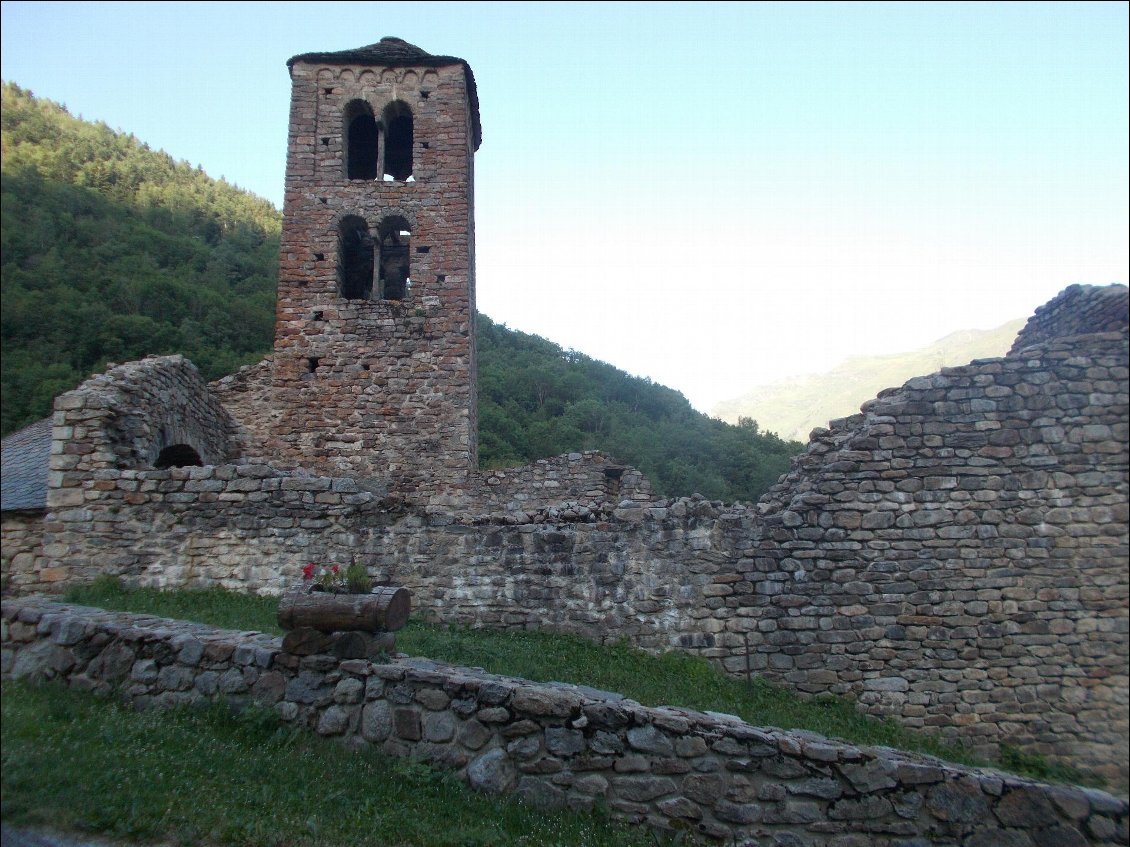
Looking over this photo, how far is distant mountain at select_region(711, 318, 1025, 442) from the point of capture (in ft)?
49.4

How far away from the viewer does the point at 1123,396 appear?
322 inches

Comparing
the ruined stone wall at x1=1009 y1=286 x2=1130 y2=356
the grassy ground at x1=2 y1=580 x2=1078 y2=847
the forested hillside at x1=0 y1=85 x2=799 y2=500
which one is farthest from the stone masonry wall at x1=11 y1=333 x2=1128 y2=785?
the forested hillside at x1=0 y1=85 x2=799 y2=500

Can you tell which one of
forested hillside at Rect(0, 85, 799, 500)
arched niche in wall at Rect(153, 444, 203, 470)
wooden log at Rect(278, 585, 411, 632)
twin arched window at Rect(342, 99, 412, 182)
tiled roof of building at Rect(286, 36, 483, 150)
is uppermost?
tiled roof of building at Rect(286, 36, 483, 150)

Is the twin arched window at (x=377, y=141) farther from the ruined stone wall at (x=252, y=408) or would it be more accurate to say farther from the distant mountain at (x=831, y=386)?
the distant mountain at (x=831, y=386)

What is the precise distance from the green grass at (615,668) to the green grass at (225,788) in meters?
1.78

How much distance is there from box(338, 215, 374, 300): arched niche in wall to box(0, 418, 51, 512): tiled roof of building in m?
6.66

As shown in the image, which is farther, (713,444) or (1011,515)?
(713,444)

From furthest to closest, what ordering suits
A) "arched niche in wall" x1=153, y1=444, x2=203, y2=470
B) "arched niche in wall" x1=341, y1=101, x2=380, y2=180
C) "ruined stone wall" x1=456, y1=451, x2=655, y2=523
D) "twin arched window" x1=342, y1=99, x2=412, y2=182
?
"arched niche in wall" x1=341, y1=101, x2=380, y2=180 < "twin arched window" x1=342, y1=99, x2=412, y2=182 < "ruined stone wall" x1=456, y1=451, x2=655, y2=523 < "arched niche in wall" x1=153, y1=444, x2=203, y2=470

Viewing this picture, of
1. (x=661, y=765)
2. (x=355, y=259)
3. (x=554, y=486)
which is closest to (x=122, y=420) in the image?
(x=554, y=486)

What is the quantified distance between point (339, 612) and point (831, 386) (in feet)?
120

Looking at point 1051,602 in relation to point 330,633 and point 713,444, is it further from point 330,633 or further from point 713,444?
point 713,444

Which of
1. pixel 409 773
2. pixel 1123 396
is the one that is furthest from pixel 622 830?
pixel 1123 396

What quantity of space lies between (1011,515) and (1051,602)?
997mm

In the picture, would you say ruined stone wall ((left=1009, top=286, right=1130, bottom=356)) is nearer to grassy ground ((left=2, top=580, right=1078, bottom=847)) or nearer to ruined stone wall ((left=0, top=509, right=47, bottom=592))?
grassy ground ((left=2, top=580, right=1078, bottom=847))
